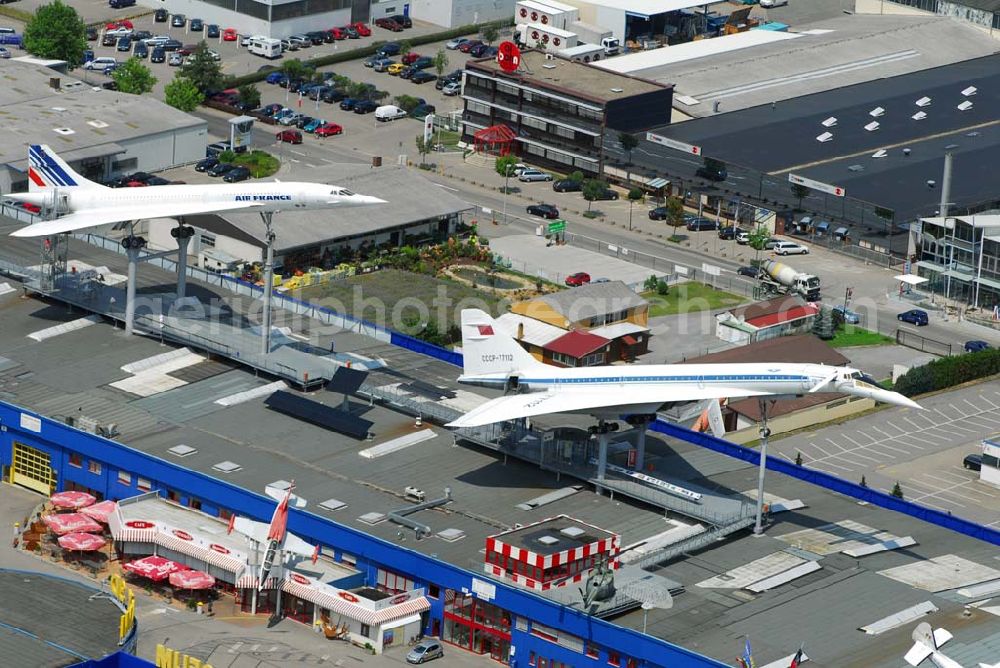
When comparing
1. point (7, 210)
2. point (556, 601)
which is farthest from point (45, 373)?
point (556, 601)

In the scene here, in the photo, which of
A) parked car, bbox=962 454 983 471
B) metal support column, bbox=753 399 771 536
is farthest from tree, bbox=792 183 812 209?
metal support column, bbox=753 399 771 536

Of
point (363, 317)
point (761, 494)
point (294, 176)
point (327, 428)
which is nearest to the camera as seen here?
point (761, 494)

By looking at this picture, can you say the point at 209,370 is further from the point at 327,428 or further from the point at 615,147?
the point at 615,147

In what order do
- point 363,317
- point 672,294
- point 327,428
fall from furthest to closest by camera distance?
point 672,294, point 363,317, point 327,428

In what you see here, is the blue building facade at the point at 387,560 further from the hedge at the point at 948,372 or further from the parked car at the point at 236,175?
the parked car at the point at 236,175

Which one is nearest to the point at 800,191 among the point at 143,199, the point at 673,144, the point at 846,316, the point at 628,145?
the point at 673,144

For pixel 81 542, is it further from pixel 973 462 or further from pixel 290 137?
pixel 290 137
